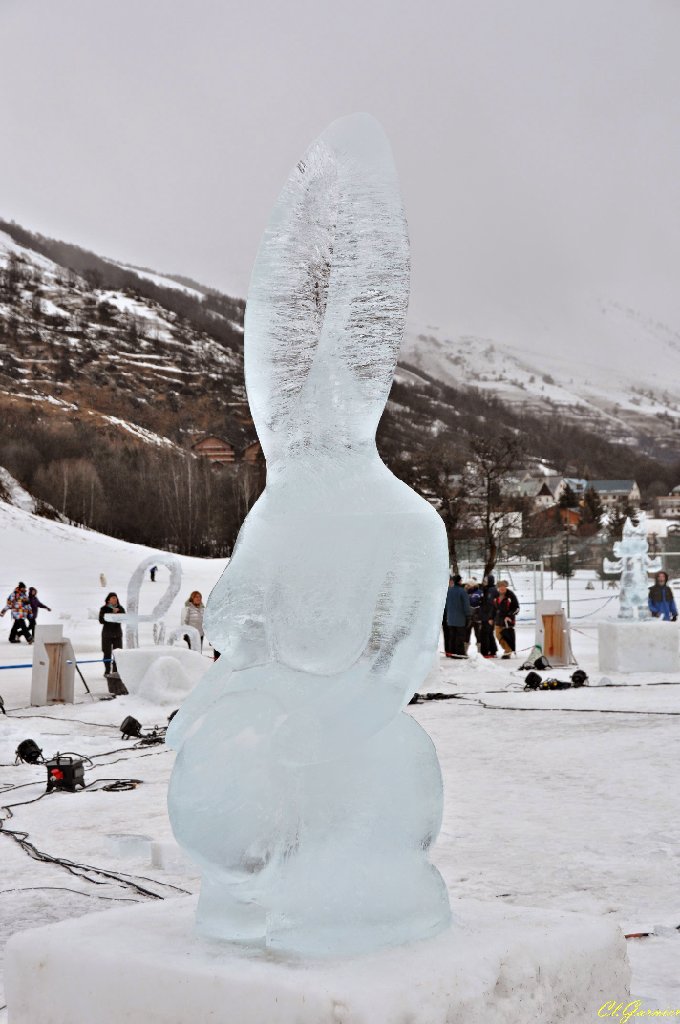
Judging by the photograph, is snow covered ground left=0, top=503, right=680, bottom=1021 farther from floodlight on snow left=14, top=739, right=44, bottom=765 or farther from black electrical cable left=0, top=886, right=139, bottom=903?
floodlight on snow left=14, top=739, right=44, bottom=765

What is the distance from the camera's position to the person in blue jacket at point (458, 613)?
1642cm

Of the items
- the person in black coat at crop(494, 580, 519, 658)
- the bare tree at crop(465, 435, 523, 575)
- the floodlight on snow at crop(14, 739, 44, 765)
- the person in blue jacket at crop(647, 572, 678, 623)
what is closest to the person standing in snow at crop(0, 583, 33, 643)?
the person in black coat at crop(494, 580, 519, 658)

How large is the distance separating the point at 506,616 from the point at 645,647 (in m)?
3.42

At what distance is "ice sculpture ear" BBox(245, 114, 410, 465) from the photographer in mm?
3123

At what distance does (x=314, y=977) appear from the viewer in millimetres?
2303

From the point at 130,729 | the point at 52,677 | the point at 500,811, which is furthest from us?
the point at 52,677

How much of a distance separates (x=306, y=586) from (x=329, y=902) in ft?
2.60

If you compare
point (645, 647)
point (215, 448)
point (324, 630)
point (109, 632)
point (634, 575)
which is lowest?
point (645, 647)

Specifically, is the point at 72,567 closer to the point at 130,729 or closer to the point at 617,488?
the point at 130,729

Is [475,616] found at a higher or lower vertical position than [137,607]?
lower

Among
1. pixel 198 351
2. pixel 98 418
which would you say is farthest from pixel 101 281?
pixel 98 418

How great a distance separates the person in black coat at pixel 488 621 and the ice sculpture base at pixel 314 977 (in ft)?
47.9

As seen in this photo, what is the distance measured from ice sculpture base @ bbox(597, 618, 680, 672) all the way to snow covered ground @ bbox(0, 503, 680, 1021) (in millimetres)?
675
